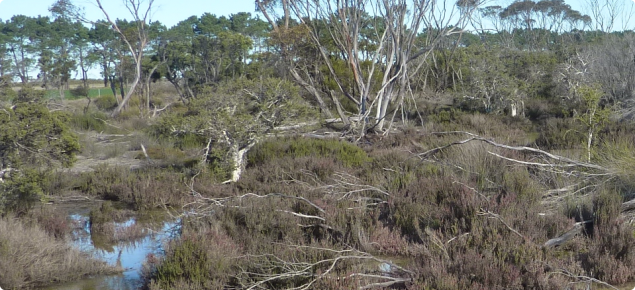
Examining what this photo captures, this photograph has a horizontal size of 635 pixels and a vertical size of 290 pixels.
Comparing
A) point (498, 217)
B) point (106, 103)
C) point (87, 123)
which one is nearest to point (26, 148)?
point (498, 217)

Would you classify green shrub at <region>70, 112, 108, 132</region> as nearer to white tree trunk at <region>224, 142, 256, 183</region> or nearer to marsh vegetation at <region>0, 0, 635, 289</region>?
marsh vegetation at <region>0, 0, 635, 289</region>

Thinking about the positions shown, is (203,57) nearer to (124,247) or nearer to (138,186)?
(138,186)

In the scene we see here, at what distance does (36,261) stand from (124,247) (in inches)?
69.6

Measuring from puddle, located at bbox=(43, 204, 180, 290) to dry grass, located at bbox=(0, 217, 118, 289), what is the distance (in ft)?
0.38

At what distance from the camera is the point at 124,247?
8156mm

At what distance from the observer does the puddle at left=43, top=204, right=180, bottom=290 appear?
6512mm

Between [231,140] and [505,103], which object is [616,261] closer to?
[231,140]

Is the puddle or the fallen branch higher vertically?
the fallen branch

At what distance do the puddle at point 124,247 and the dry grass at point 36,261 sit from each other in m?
0.12

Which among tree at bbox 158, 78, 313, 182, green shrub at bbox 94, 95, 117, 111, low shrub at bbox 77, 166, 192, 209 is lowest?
low shrub at bbox 77, 166, 192, 209

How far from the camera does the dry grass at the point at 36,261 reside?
616 centimetres

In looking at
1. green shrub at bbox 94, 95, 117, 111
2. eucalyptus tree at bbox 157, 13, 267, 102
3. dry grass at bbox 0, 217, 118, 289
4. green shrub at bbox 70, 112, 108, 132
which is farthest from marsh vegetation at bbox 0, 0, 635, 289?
green shrub at bbox 94, 95, 117, 111

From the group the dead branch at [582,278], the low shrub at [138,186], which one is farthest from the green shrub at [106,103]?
the dead branch at [582,278]

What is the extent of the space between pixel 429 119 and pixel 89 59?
27880 mm
